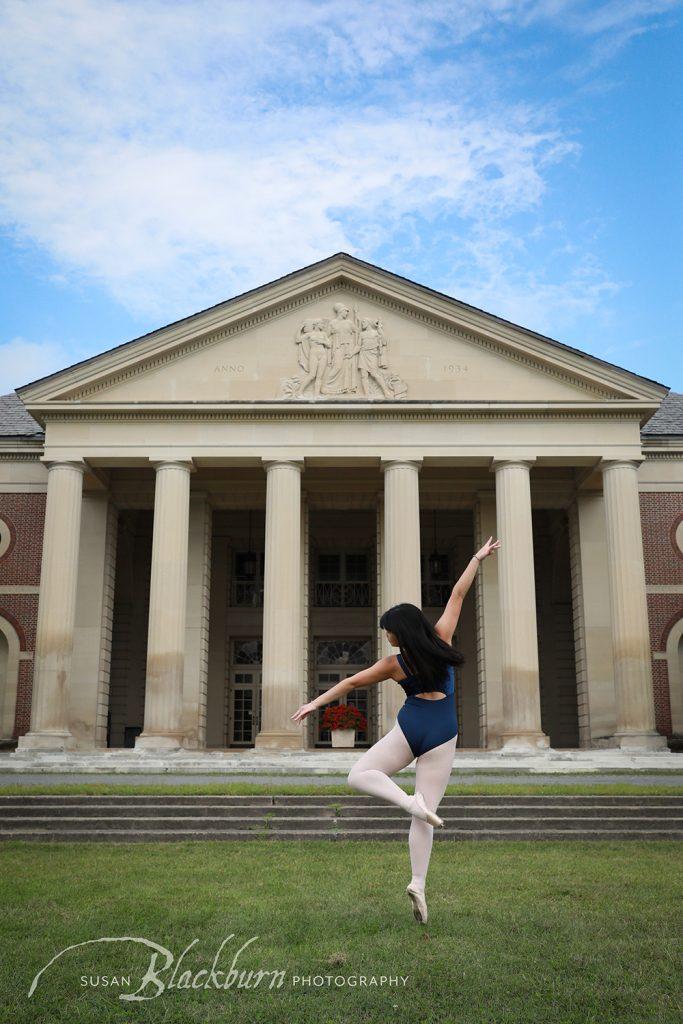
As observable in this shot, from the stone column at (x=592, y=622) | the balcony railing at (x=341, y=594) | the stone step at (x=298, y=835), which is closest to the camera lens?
the stone step at (x=298, y=835)

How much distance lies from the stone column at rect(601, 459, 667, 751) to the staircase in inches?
410

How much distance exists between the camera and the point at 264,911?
8406 millimetres

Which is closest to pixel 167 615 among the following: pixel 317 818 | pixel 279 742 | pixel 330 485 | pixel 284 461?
pixel 279 742

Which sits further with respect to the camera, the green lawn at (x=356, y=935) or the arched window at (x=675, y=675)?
the arched window at (x=675, y=675)

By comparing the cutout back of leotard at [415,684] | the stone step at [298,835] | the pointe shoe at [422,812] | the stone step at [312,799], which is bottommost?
the stone step at [298,835]

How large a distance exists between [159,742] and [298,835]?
514 inches

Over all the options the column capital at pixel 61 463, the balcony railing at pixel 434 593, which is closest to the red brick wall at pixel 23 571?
the column capital at pixel 61 463

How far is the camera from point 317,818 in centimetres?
1494

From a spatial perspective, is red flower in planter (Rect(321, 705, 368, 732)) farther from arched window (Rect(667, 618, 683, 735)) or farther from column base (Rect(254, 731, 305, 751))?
arched window (Rect(667, 618, 683, 735))

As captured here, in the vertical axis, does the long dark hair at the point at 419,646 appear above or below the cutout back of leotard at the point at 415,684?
above

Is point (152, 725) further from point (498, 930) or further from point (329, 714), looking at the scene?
point (498, 930)

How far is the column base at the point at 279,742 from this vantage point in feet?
85.3

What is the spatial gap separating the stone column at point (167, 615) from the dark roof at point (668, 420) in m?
14.8

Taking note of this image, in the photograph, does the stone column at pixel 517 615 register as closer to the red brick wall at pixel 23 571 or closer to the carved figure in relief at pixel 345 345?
the carved figure in relief at pixel 345 345
